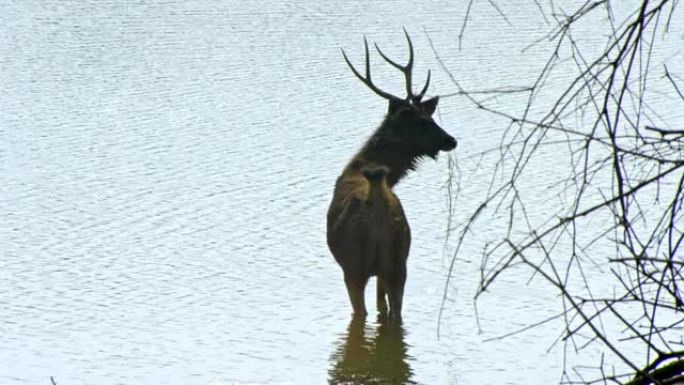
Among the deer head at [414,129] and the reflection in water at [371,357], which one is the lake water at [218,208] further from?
the deer head at [414,129]

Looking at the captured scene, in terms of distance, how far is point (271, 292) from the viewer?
9430 mm

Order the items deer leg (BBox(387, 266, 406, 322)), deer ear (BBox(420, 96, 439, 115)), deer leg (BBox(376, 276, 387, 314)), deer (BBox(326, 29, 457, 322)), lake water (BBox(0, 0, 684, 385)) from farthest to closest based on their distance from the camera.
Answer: deer ear (BBox(420, 96, 439, 115)) < deer leg (BBox(376, 276, 387, 314)) < deer leg (BBox(387, 266, 406, 322)) < deer (BBox(326, 29, 457, 322)) < lake water (BBox(0, 0, 684, 385))

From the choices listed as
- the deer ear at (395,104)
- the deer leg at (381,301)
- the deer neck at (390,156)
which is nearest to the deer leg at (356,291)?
the deer leg at (381,301)

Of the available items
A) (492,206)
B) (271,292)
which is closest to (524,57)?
(492,206)

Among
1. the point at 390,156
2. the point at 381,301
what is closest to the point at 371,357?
the point at 381,301

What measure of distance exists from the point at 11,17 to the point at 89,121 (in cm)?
796

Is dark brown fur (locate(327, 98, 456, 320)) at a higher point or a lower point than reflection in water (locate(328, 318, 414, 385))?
higher

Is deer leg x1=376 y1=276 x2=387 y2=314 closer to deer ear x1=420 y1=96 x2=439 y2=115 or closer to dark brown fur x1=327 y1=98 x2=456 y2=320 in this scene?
dark brown fur x1=327 y1=98 x2=456 y2=320

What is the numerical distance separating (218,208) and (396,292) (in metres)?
3.55

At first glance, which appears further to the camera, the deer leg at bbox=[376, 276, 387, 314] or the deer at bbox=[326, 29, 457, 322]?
the deer leg at bbox=[376, 276, 387, 314]

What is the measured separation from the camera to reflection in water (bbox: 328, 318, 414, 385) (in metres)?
7.83

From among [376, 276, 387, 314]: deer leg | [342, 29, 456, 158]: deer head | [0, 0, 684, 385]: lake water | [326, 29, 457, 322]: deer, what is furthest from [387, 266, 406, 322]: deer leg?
[342, 29, 456, 158]: deer head

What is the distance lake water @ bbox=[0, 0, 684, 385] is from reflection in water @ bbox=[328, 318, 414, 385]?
0.7 inches

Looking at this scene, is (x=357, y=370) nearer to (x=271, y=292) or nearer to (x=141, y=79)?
(x=271, y=292)
